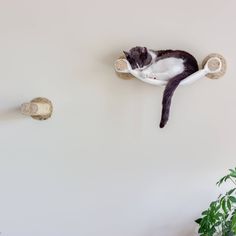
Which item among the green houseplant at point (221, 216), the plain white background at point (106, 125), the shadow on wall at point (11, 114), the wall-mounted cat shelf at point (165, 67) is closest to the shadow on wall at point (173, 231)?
the plain white background at point (106, 125)

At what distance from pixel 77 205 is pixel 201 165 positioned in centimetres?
66

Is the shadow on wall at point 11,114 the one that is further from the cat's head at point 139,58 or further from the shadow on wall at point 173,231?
the shadow on wall at point 173,231

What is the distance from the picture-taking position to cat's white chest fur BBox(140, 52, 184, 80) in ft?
4.87

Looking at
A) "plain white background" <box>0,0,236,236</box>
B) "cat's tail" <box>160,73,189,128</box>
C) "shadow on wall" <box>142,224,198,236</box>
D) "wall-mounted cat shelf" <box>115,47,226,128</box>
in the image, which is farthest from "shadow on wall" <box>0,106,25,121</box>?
"shadow on wall" <box>142,224,198,236</box>

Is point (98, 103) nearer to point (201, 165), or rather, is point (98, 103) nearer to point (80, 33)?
point (80, 33)

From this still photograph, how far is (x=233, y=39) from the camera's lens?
4.92 ft

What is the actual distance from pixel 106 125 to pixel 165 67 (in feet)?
1.34

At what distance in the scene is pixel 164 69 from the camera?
58.9 inches

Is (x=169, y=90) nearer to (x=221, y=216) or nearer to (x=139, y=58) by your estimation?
(x=139, y=58)

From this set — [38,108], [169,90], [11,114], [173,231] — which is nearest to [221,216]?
A: [173,231]

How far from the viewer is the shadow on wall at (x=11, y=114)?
167cm

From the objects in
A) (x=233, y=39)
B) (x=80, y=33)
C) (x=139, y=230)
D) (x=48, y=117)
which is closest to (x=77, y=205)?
(x=139, y=230)

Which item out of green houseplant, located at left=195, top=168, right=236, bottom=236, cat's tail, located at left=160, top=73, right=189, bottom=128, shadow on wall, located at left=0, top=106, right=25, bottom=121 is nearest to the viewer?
green houseplant, located at left=195, top=168, right=236, bottom=236

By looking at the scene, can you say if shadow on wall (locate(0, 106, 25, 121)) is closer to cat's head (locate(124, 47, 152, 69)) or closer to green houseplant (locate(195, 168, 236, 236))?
cat's head (locate(124, 47, 152, 69))
